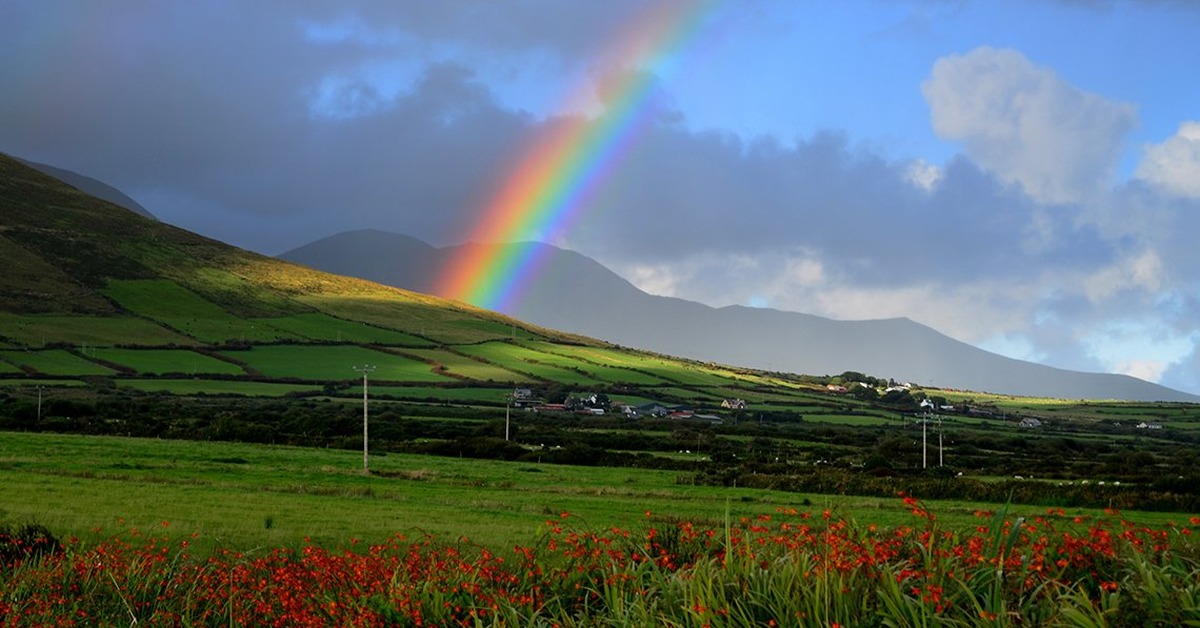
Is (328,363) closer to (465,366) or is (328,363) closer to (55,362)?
(465,366)

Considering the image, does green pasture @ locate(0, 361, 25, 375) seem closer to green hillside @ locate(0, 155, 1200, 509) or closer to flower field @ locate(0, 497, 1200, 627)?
green hillside @ locate(0, 155, 1200, 509)

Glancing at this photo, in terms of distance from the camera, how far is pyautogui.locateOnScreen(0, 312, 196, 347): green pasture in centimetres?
16344

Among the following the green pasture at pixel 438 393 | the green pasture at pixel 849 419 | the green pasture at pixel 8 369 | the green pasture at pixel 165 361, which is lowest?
the green pasture at pixel 849 419

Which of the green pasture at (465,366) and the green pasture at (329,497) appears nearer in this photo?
the green pasture at (329,497)

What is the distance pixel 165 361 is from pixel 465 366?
169 ft

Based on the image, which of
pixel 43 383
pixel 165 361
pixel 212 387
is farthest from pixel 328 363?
pixel 43 383

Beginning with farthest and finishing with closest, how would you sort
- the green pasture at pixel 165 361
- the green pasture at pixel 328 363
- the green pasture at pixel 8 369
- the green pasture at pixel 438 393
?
the green pasture at pixel 328 363 → the green pasture at pixel 165 361 → the green pasture at pixel 438 393 → the green pasture at pixel 8 369

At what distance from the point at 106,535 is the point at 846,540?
21.4m

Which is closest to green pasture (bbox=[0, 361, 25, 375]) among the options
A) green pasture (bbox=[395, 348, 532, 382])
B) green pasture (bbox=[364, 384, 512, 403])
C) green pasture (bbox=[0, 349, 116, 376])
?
green pasture (bbox=[0, 349, 116, 376])

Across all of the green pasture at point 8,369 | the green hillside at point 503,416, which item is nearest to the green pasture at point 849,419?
the green hillside at point 503,416

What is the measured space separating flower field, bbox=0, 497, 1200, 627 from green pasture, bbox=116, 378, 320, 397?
126m

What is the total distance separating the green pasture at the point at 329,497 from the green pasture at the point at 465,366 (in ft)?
340

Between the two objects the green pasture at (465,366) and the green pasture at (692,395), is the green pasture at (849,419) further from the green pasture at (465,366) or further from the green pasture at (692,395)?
the green pasture at (465,366)

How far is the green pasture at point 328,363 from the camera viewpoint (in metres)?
160
